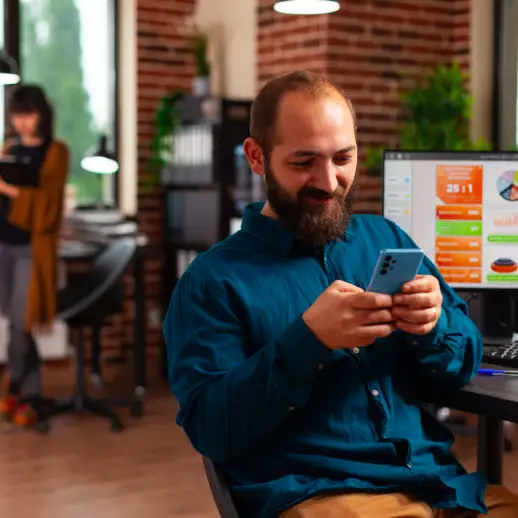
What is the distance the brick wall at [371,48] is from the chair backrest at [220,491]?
12.2 feet

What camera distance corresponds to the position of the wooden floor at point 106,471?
342 centimetres

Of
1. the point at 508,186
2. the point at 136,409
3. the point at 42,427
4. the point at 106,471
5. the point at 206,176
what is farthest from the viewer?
the point at 206,176

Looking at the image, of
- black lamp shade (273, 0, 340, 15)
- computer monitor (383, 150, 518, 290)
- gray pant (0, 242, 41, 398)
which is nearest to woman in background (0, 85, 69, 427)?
gray pant (0, 242, 41, 398)

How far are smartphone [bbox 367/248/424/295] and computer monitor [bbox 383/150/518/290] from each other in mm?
750

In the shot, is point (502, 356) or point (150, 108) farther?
point (150, 108)

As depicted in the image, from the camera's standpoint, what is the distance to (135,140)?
5.93 m

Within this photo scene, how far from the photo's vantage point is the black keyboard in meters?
1.86

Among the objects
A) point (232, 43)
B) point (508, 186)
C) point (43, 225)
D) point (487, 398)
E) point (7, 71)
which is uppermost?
point (232, 43)

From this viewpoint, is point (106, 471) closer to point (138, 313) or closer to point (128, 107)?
point (138, 313)

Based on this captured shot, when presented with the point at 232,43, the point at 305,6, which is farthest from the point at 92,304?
the point at 232,43

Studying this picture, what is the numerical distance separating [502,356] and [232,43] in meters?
4.44

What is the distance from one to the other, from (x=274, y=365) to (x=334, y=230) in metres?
0.28

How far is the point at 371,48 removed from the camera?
5.19m

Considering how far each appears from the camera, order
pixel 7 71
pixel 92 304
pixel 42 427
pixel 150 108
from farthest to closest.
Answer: pixel 150 108, pixel 7 71, pixel 92 304, pixel 42 427
